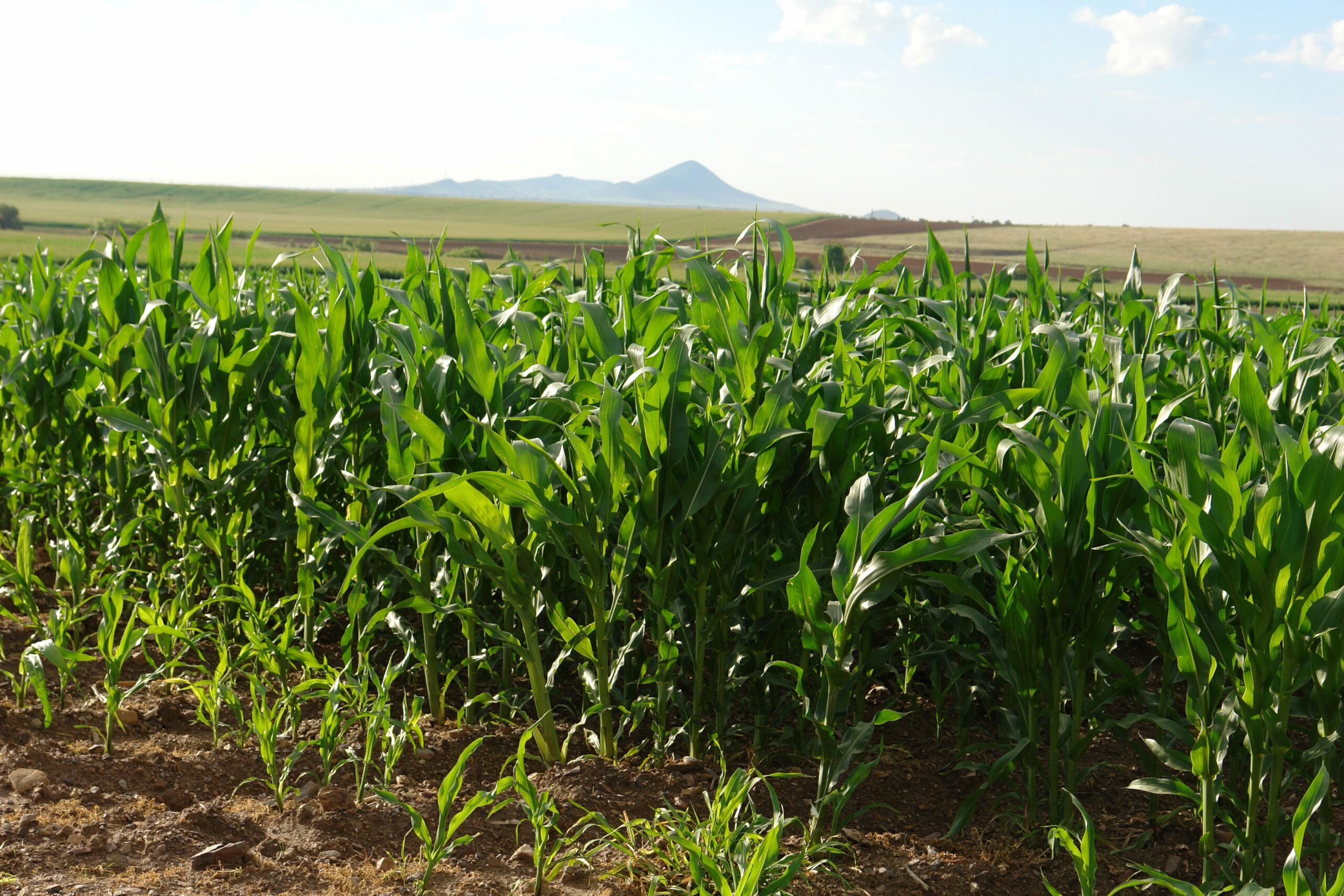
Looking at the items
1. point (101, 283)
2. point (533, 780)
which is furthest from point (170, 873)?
point (101, 283)

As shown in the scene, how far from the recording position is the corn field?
5.63ft

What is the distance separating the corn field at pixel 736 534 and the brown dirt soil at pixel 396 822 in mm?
69

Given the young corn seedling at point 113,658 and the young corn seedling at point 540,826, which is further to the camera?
the young corn seedling at point 113,658

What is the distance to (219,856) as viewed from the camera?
190cm

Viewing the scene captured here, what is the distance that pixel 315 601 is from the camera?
268 cm

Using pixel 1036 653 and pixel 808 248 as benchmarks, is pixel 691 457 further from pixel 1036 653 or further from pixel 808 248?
pixel 808 248

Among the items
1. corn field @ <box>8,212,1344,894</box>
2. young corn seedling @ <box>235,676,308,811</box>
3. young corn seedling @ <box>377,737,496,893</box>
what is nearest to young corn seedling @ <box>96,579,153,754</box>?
corn field @ <box>8,212,1344,894</box>

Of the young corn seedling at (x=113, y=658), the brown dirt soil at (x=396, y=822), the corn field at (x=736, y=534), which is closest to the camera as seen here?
the corn field at (x=736, y=534)

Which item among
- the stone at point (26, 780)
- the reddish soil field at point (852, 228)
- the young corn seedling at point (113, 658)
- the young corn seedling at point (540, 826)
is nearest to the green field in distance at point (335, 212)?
the reddish soil field at point (852, 228)

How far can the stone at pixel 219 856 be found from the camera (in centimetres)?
188

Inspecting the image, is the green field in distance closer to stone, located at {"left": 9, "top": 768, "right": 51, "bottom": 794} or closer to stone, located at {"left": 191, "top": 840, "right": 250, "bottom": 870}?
stone, located at {"left": 9, "top": 768, "right": 51, "bottom": 794}

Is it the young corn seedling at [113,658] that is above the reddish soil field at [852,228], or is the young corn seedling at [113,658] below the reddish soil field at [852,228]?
below

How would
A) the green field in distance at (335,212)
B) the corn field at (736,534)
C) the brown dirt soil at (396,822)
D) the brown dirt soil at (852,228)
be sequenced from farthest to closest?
1. the green field in distance at (335,212)
2. the brown dirt soil at (852,228)
3. the brown dirt soil at (396,822)
4. the corn field at (736,534)

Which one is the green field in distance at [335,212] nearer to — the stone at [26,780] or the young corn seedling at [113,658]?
the young corn seedling at [113,658]
